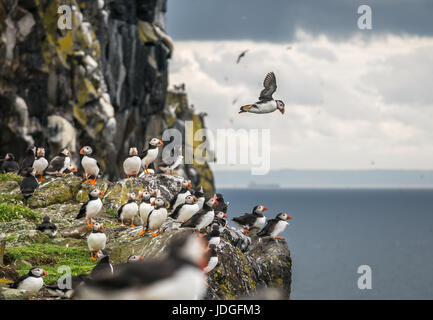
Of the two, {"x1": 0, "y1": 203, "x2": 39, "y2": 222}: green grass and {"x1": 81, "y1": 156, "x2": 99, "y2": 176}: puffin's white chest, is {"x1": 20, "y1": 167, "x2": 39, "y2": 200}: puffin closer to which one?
{"x1": 0, "y1": 203, "x2": 39, "y2": 222}: green grass

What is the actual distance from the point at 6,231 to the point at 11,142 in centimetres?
2312

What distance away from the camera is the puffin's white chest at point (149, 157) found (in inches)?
797

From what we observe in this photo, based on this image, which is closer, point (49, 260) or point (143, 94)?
point (49, 260)

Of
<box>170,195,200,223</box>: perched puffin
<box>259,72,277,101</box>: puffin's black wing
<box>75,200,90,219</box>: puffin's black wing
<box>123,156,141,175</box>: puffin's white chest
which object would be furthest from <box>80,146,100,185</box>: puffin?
<box>259,72,277,101</box>: puffin's black wing

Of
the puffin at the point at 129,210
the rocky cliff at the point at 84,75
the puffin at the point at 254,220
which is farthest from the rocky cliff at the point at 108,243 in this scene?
the rocky cliff at the point at 84,75

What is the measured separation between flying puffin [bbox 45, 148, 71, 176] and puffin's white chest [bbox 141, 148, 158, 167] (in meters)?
3.31

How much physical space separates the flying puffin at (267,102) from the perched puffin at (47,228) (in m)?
8.20

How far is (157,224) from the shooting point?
564 inches

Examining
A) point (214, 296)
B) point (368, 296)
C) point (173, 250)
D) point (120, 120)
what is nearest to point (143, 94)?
point (120, 120)

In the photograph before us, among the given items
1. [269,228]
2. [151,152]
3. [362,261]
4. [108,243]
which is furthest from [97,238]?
[362,261]
